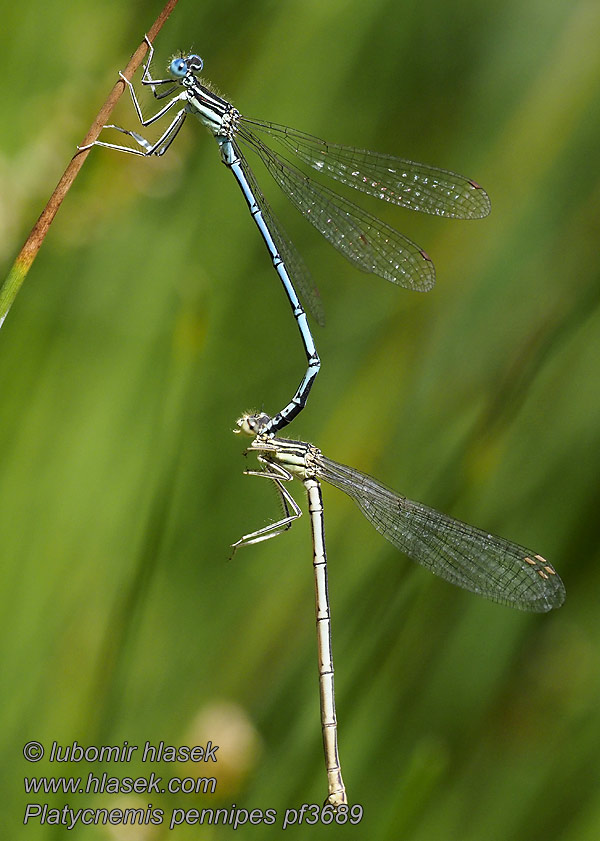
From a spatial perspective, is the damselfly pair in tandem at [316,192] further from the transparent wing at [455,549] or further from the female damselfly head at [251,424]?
the transparent wing at [455,549]

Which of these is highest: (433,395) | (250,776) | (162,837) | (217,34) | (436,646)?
(217,34)

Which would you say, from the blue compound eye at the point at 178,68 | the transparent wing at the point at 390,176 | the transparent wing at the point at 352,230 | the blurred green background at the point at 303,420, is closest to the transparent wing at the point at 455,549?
the blurred green background at the point at 303,420

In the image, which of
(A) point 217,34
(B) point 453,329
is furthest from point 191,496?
(A) point 217,34

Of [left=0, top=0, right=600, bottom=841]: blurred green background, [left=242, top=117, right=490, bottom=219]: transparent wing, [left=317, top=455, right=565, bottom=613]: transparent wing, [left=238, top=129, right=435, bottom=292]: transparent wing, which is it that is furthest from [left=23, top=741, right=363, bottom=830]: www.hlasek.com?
[left=242, top=117, right=490, bottom=219]: transparent wing

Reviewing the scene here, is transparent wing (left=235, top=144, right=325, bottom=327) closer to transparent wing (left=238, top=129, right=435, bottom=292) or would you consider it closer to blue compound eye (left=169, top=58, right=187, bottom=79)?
transparent wing (left=238, top=129, right=435, bottom=292)

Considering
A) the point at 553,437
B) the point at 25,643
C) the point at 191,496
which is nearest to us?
the point at 25,643

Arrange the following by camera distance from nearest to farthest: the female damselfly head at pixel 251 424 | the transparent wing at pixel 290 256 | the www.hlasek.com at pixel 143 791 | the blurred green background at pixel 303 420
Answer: the www.hlasek.com at pixel 143 791, the blurred green background at pixel 303 420, the female damselfly head at pixel 251 424, the transparent wing at pixel 290 256

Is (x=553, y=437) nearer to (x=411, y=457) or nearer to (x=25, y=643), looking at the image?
(x=411, y=457)
